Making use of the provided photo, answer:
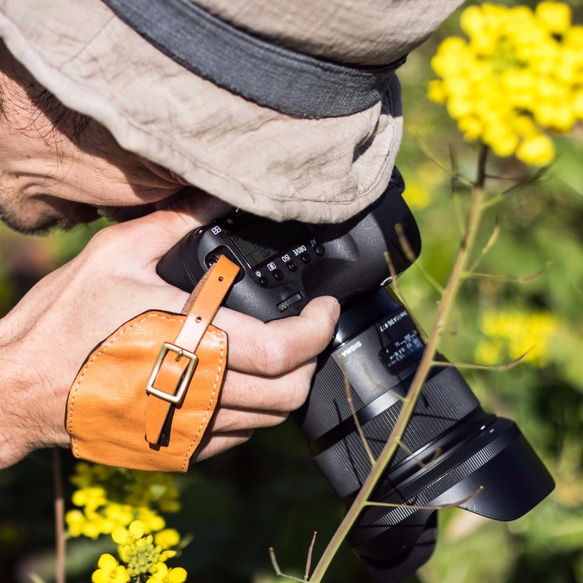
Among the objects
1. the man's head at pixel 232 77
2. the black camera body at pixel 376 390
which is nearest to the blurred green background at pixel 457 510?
the black camera body at pixel 376 390

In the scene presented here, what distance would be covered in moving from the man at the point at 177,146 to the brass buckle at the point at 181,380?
0.06 metres

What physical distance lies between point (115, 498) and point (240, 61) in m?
0.59

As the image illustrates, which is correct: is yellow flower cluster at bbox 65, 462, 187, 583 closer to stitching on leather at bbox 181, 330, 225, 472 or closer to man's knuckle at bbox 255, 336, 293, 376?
stitching on leather at bbox 181, 330, 225, 472

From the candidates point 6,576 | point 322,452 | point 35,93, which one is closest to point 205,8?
point 35,93

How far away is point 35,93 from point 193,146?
0.69 ft

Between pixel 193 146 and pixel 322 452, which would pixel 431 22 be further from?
pixel 322 452

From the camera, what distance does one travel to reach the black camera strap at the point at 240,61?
0.64 meters

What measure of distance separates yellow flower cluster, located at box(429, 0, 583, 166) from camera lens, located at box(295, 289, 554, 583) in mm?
317

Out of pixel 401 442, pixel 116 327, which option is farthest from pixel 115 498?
pixel 401 442

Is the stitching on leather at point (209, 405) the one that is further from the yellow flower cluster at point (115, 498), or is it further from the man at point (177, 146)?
the yellow flower cluster at point (115, 498)

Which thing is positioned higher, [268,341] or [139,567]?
[268,341]

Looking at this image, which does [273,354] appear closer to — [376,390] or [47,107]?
[376,390]

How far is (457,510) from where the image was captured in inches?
55.4

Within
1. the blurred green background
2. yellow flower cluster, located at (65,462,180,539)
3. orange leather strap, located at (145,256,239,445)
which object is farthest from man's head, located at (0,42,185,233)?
yellow flower cluster, located at (65,462,180,539)
